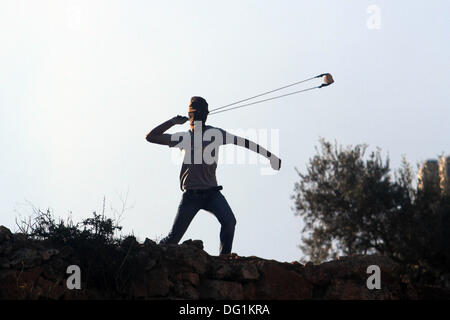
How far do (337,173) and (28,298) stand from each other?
1753cm

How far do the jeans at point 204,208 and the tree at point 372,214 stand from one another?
1360 centimetres

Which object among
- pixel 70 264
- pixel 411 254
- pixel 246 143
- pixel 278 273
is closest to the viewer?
pixel 70 264

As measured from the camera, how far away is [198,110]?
9.87 meters

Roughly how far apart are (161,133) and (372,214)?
47.1 ft

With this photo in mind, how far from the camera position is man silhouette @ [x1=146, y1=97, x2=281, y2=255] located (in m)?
9.39

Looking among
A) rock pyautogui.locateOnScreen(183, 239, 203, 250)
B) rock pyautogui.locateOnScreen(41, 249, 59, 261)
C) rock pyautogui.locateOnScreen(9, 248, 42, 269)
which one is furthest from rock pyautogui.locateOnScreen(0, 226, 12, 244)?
rock pyautogui.locateOnScreen(183, 239, 203, 250)

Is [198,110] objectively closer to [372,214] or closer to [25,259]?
[25,259]

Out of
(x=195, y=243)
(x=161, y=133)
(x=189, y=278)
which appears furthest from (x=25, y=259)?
(x=161, y=133)

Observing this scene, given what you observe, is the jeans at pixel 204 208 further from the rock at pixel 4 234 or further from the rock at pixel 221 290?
the rock at pixel 4 234

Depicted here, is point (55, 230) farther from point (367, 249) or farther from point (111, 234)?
point (367, 249)

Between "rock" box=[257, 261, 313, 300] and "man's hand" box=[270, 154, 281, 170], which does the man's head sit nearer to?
"man's hand" box=[270, 154, 281, 170]
